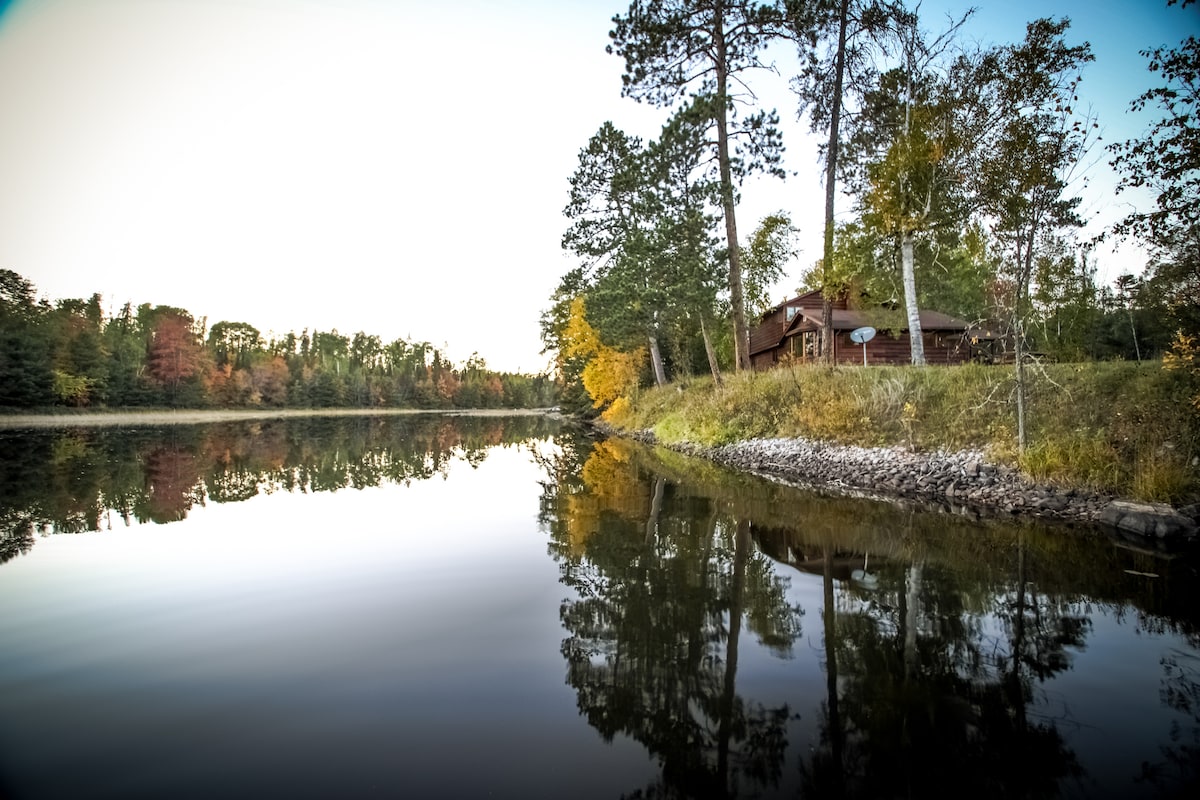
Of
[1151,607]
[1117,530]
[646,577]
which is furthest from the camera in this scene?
[1117,530]

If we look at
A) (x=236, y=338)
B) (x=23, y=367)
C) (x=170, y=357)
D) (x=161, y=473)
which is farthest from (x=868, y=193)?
(x=236, y=338)

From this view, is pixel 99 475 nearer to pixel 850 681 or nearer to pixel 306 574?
pixel 306 574

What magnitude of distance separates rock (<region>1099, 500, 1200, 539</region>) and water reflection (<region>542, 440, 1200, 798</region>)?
2.51 ft

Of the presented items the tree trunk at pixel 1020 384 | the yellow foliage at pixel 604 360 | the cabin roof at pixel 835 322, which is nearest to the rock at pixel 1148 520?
the tree trunk at pixel 1020 384

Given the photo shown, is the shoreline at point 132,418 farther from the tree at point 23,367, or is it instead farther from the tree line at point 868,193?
the tree line at point 868,193

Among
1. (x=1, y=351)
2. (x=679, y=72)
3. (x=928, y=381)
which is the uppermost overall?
(x=679, y=72)

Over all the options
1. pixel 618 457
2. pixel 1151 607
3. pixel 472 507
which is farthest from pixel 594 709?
pixel 618 457

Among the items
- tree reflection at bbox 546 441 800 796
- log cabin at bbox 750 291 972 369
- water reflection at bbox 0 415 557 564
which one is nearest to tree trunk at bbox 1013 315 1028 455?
tree reflection at bbox 546 441 800 796

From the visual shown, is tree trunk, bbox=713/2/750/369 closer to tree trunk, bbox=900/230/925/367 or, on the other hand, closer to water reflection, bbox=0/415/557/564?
tree trunk, bbox=900/230/925/367

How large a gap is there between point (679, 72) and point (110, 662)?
20.7m

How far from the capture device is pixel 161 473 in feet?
53.0

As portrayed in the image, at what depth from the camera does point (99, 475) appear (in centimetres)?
1534

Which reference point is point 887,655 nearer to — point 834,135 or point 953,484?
point 953,484

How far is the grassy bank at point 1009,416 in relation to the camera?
912 centimetres
